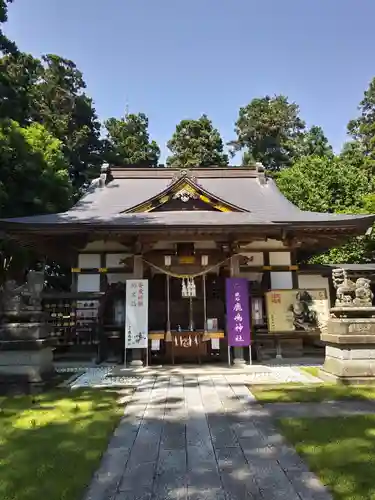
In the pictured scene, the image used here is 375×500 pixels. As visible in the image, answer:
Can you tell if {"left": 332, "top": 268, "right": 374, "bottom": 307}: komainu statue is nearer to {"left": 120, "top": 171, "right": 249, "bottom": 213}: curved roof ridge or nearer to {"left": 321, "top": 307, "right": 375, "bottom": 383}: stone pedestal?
{"left": 321, "top": 307, "right": 375, "bottom": 383}: stone pedestal

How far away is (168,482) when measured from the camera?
303 centimetres

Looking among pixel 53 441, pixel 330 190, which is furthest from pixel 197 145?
pixel 53 441

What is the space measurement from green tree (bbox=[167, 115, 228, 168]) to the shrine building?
23050 millimetres

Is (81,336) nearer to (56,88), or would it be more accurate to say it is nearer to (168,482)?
(168,482)

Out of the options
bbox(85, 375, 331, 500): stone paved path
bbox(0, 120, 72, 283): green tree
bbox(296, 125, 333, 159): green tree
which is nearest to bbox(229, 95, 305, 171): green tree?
bbox(296, 125, 333, 159): green tree

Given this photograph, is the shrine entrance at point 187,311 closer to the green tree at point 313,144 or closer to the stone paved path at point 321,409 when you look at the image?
the stone paved path at point 321,409

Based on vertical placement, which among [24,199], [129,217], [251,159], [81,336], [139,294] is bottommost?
[81,336]

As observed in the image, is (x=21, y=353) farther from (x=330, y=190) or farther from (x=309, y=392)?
(x=330, y=190)

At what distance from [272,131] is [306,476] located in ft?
126

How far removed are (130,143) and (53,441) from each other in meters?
33.5

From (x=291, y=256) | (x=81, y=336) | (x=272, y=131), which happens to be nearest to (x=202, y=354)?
(x=81, y=336)

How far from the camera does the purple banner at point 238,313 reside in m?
9.51

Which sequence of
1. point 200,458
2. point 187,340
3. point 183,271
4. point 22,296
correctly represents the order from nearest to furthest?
point 200,458 → point 22,296 → point 187,340 → point 183,271

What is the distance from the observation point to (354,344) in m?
6.67
